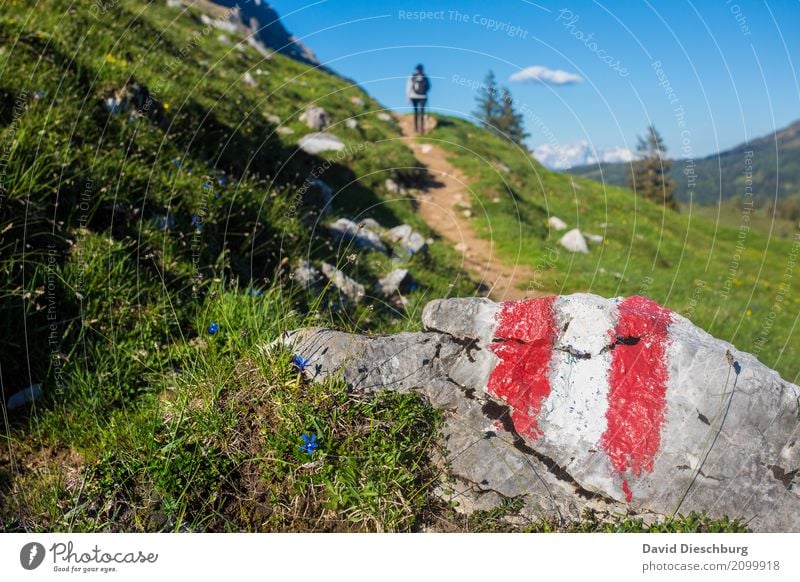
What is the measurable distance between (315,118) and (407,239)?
7957mm

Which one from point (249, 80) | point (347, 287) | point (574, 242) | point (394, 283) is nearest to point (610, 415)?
point (347, 287)

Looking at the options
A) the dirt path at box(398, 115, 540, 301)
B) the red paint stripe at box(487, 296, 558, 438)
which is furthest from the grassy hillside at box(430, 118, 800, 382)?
the red paint stripe at box(487, 296, 558, 438)

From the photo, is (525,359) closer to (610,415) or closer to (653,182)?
(610,415)

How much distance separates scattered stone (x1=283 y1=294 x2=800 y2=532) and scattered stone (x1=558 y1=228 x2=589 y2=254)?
9.47 metres

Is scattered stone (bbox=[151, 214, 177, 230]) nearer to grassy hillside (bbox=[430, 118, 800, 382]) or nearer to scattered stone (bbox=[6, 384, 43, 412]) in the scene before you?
scattered stone (bbox=[6, 384, 43, 412])

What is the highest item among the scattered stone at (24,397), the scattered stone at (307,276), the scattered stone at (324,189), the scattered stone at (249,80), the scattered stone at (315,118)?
the scattered stone at (249,80)

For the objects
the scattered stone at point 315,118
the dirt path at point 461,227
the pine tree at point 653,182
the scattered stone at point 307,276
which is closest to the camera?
the scattered stone at point 307,276

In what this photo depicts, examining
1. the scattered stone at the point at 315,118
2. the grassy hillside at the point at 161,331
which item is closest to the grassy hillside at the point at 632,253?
the grassy hillside at the point at 161,331

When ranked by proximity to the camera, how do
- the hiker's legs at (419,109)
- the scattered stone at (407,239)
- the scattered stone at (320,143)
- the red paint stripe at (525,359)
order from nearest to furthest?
1. the red paint stripe at (525,359)
2. the hiker's legs at (419,109)
3. the scattered stone at (407,239)
4. the scattered stone at (320,143)

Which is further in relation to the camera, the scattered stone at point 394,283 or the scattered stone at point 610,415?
the scattered stone at point 394,283

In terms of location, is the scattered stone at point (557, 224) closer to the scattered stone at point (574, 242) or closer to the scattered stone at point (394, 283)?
the scattered stone at point (574, 242)

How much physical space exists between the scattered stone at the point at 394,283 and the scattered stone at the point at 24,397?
182 inches

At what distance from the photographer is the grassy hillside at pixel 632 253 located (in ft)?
30.1
